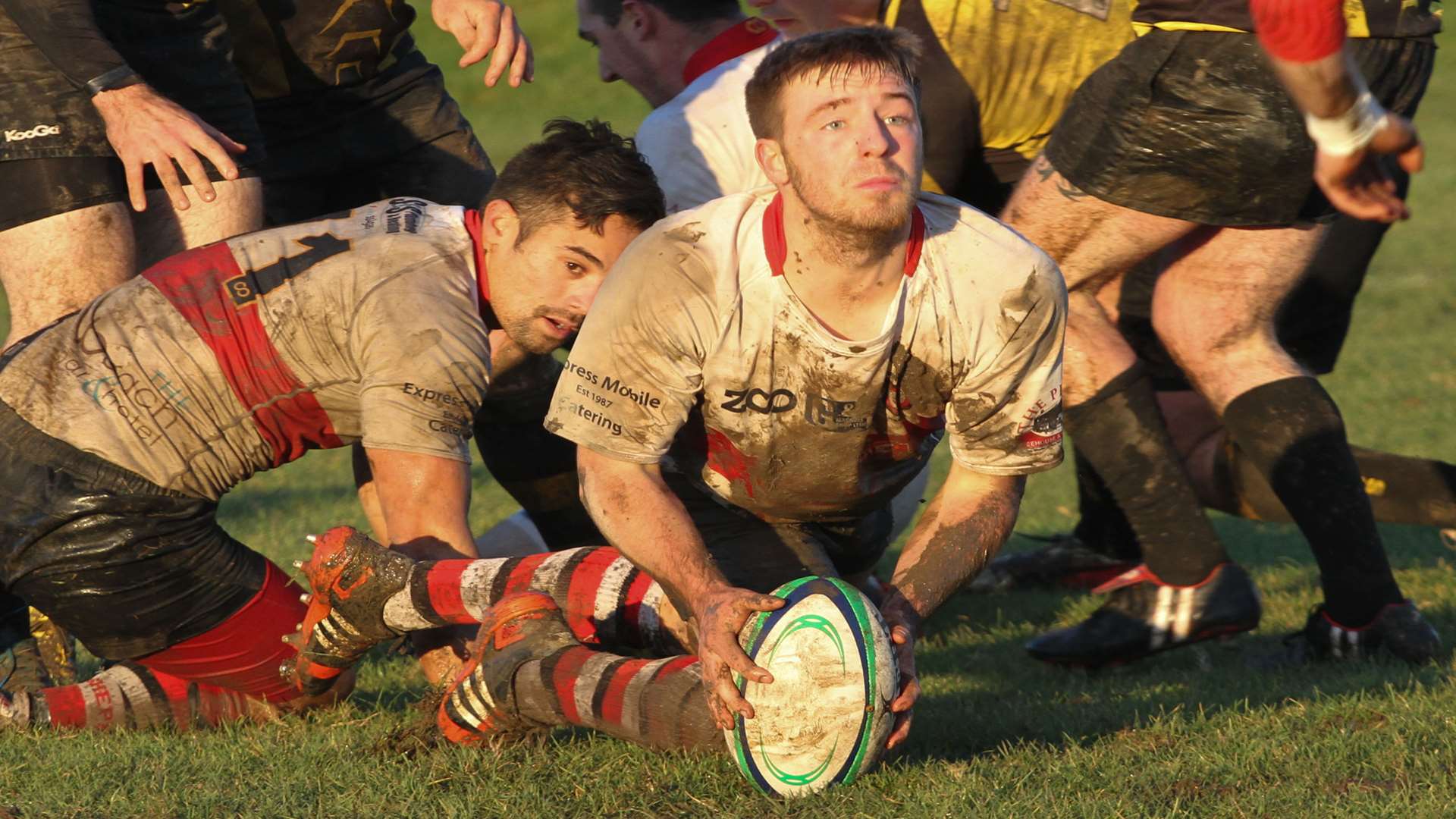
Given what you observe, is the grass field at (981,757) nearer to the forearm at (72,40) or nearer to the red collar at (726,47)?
the forearm at (72,40)

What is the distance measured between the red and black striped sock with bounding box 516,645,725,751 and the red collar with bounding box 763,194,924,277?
36.1 inches

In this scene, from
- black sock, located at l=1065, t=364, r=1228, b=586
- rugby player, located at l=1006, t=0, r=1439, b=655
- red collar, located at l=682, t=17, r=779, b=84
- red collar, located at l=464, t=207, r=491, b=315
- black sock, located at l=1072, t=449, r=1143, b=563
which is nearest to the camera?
red collar, located at l=464, t=207, r=491, b=315

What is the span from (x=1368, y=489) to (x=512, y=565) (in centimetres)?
306

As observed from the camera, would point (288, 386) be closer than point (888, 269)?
No

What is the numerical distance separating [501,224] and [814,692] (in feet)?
5.27

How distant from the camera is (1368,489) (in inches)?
221

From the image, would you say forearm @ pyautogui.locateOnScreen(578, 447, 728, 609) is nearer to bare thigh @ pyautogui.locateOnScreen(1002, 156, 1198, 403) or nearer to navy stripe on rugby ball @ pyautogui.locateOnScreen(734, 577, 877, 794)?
navy stripe on rugby ball @ pyautogui.locateOnScreen(734, 577, 877, 794)

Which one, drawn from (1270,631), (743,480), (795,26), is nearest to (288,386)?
(743,480)

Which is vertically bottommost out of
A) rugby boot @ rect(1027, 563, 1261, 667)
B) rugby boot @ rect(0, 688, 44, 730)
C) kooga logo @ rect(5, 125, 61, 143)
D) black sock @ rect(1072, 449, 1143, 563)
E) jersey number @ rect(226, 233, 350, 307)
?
black sock @ rect(1072, 449, 1143, 563)

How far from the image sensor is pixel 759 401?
12.5 feet

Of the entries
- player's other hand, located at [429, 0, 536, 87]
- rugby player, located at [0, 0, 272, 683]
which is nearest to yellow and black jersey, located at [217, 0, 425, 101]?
rugby player, located at [0, 0, 272, 683]

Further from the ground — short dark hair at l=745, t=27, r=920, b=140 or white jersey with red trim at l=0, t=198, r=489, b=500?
short dark hair at l=745, t=27, r=920, b=140

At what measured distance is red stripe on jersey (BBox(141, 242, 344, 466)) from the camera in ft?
13.7

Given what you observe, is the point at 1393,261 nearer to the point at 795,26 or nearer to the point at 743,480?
the point at 795,26
